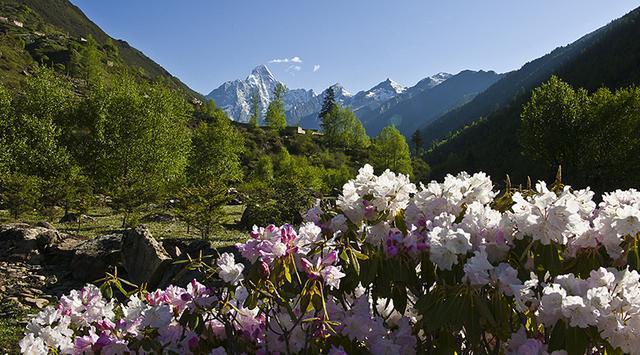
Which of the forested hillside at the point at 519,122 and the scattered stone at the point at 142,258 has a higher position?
the scattered stone at the point at 142,258

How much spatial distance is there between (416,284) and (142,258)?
1010 cm

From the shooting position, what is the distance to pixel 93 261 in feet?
37.7

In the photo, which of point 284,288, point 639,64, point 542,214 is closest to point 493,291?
point 542,214

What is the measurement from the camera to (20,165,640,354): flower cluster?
5.80ft

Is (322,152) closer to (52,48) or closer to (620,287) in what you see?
(52,48)

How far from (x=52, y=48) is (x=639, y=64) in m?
126

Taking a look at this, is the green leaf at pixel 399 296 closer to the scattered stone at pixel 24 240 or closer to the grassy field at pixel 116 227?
the scattered stone at pixel 24 240

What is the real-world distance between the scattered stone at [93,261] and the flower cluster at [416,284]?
32.6 ft

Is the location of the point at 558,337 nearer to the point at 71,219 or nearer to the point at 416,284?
the point at 416,284

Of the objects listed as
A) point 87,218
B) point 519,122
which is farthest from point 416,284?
point 519,122

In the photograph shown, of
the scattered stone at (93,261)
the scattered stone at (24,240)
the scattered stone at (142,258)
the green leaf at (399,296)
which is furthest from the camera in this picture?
the scattered stone at (24,240)

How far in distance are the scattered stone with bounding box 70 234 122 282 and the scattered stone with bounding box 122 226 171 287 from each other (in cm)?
64

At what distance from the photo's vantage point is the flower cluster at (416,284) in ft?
5.80

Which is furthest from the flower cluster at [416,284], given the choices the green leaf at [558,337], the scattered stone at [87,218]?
the scattered stone at [87,218]
